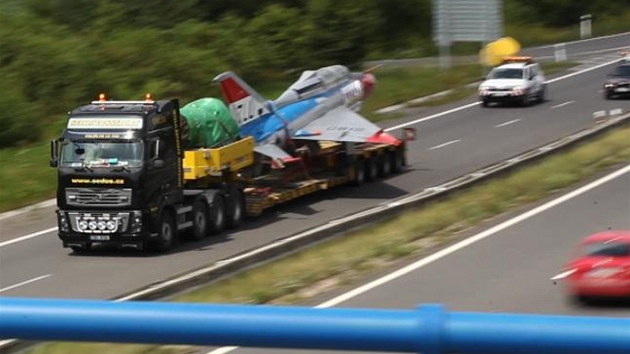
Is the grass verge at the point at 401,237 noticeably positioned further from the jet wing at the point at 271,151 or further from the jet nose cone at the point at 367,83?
the jet nose cone at the point at 367,83

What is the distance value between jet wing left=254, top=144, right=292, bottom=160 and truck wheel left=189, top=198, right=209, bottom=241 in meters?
3.40

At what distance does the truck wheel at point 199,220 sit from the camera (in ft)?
85.4

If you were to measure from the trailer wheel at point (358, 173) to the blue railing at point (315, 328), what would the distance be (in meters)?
28.4

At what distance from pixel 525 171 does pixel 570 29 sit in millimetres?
49237

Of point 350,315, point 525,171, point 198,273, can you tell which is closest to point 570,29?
point 525,171

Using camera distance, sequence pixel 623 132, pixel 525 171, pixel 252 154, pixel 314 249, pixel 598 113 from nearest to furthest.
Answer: pixel 314 249, pixel 252 154, pixel 525 171, pixel 623 132, pixel 598 113

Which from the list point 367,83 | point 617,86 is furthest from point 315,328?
point 617,86

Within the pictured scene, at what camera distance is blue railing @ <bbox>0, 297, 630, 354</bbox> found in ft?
11.3

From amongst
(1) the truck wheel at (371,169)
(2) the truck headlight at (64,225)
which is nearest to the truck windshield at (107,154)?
(2) the truck headlight at (64,225)

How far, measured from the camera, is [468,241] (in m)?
23.2

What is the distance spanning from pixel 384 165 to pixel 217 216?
807cm

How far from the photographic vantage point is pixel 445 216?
83.3 feet

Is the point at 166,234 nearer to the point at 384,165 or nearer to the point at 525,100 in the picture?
the point at 384,165

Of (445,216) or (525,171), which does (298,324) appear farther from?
(525,171)
